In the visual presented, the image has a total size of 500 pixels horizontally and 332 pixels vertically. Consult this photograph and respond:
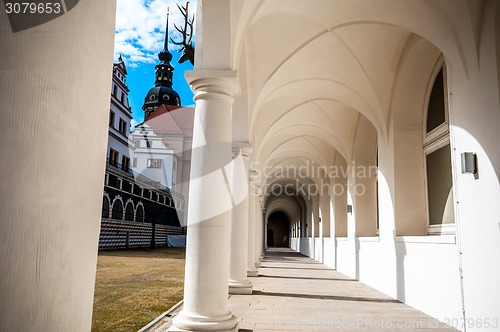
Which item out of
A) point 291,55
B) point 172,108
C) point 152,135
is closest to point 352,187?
point 291,55

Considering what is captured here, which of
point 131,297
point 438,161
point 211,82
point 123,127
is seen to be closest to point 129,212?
point 123,127

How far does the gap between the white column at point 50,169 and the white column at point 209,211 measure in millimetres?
3983

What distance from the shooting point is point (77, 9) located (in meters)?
1.50

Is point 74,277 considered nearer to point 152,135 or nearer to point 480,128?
point 480,128

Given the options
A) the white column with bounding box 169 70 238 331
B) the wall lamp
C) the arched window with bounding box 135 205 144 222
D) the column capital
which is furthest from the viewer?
the arched window with bounding box 135 205 144 222

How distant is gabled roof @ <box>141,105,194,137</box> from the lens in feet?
166

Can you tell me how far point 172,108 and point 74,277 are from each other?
55843 mm

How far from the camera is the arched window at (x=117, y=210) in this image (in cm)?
3166

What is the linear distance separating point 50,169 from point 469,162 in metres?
6.02

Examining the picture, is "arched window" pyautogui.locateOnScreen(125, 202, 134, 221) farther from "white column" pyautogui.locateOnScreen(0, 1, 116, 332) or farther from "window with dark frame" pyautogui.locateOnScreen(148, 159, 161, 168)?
"white column" pyautogui.locateOnScreen(0, 1, 116, 332)

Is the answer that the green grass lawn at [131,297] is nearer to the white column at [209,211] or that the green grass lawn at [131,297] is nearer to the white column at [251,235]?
the white column at [209,211]

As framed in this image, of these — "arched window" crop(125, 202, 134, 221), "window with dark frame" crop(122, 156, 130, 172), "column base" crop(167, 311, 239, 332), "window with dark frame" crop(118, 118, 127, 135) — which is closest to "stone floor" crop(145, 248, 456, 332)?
"column base" crop(167, 311, 239, 332)

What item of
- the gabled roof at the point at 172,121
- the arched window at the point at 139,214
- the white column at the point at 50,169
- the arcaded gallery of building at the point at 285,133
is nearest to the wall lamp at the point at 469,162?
the arcaded gallery of building at the point at 285,133

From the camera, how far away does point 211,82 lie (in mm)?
5902
